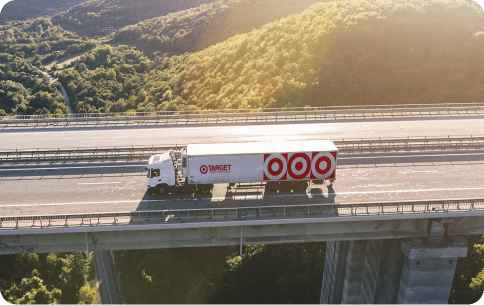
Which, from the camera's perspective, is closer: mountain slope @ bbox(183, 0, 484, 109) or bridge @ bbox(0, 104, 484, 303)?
bridge @ bbox(0, 104, 484, 303)

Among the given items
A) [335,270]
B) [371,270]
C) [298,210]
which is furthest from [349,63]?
[298,210]

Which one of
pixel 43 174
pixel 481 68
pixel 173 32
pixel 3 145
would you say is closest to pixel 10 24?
pixel 173 32

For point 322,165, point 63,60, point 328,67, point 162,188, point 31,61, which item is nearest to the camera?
point 322,165

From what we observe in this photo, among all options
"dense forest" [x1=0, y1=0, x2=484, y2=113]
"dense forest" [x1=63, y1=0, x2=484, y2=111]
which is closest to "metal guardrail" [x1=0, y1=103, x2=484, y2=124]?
"dense forest" [x1=0, y1=0, x2=484, y2=113]

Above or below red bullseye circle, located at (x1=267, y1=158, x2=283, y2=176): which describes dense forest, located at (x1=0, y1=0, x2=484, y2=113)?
above

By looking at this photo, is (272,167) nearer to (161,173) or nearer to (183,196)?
(183,196)

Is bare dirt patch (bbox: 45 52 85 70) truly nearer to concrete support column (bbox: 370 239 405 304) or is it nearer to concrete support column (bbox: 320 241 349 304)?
concrete support column (bbox: 320 241 349 304)

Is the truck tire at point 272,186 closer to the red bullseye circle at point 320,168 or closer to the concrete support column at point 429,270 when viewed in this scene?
the red bullseye circle at point 320,168

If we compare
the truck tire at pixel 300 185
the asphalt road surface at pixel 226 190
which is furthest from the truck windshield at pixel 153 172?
the truck tire at pixel 300 185
